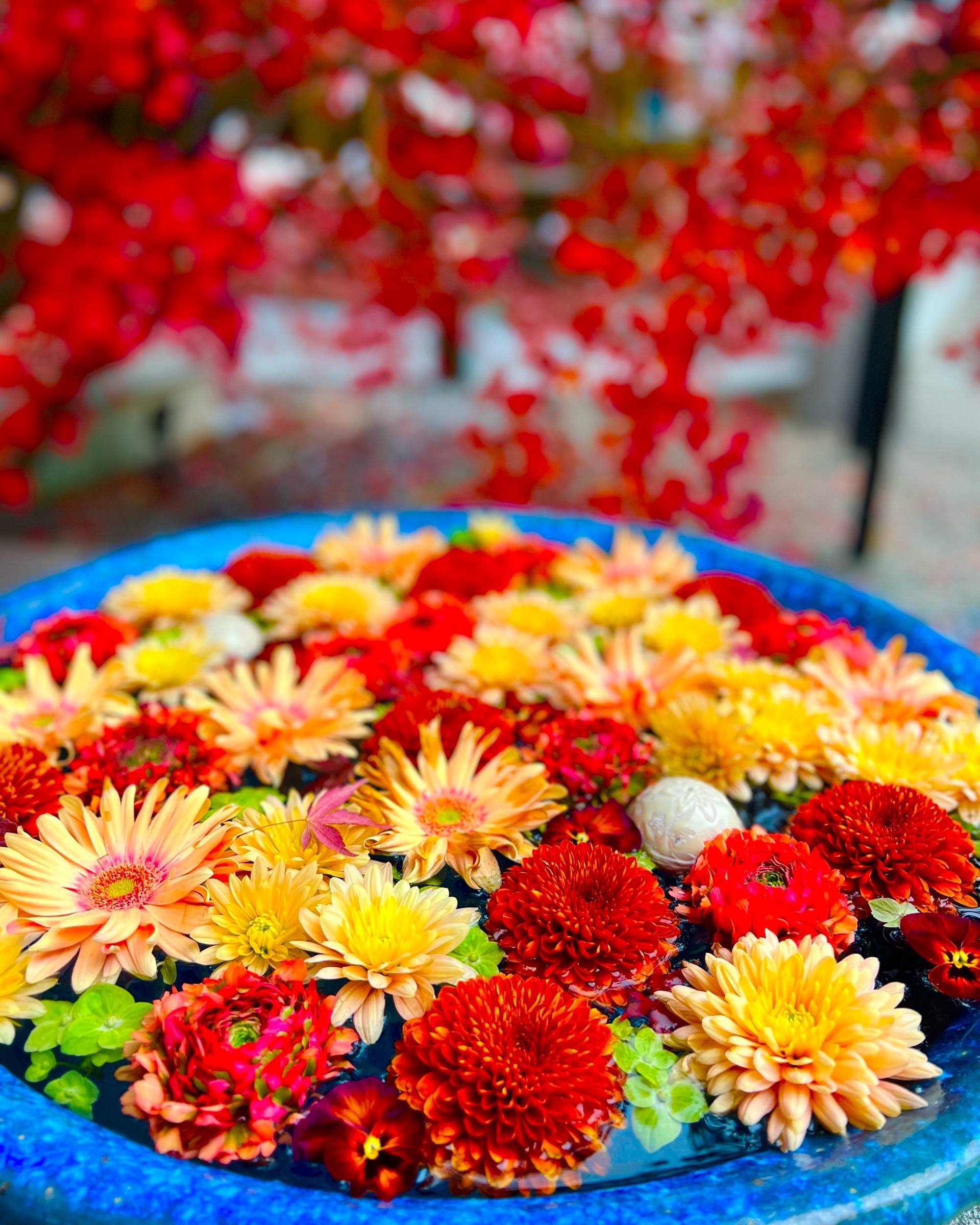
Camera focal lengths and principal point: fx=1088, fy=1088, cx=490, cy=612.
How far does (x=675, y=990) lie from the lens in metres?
0.84

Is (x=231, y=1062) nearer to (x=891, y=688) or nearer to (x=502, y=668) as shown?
(x=502, y=668)

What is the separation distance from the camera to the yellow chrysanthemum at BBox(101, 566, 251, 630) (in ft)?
4.94

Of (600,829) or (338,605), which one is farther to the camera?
(338,605)

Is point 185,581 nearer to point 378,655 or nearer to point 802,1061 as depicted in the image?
point 378,655

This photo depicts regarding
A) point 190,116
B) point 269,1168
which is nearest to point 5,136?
point 190,116

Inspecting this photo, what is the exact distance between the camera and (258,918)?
0.89 m

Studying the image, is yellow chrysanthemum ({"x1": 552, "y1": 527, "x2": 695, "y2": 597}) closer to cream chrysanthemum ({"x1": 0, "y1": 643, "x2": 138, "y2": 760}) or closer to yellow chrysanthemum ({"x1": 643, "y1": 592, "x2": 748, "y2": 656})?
yellow chrysanthemum ({"x1": 643, "y1": 592, "x2": 748, "y2": 656})

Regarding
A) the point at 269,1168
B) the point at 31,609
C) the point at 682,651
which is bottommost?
the point at 269,1168

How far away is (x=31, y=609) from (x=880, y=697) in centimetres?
115

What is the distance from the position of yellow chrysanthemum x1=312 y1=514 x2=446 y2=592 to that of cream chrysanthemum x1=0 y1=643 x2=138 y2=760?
46cm

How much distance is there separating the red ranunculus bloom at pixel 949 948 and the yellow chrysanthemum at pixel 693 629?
0.52 meters

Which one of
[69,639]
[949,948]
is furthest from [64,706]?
[949,948]

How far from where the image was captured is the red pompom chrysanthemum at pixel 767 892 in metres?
0.89

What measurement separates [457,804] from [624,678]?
1.11ft
